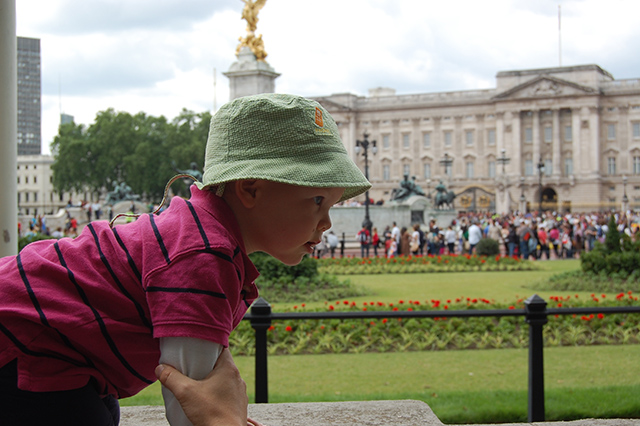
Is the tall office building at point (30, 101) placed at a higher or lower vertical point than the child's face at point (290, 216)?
higher

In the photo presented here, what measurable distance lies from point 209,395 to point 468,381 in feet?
16.0

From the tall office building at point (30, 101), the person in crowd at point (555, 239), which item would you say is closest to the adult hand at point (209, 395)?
the person in crowd at point (555, 239)

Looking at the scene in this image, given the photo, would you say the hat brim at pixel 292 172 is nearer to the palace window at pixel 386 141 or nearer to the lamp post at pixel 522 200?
the lamp post at pixel 522 200

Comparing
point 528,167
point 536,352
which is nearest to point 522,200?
point 528,167

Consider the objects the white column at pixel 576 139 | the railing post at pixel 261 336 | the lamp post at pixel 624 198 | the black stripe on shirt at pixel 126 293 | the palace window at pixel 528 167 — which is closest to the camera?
the black stripe on shirt at pixel 126 293

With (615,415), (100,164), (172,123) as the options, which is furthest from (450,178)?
(615,415)

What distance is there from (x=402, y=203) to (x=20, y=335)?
2733 cm

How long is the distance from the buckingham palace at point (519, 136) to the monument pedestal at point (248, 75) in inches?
1571

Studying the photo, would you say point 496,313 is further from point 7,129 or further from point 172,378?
point 172,378

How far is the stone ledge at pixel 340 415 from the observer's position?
92.2 inches

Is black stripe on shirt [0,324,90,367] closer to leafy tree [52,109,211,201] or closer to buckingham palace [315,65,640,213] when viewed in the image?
leafy tree [52,109,211,201]

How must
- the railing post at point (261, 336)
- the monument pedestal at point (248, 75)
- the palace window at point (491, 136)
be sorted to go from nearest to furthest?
the railing post at point (261, 336), the monument pedestal at point (248, 75), the palace window at point (491, 136)

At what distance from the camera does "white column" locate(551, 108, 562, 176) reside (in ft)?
214

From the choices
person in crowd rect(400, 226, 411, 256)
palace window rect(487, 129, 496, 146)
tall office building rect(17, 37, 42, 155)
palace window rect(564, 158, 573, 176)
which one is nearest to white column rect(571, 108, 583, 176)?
palace window rect(564, 158, 573, 176)
